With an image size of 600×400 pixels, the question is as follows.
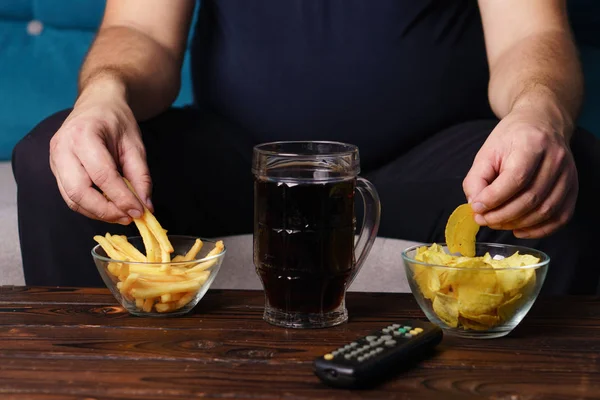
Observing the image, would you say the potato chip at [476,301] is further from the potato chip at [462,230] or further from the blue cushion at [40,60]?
the blue cushion at [40,60]

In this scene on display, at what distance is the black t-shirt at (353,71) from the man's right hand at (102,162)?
1.48 ft

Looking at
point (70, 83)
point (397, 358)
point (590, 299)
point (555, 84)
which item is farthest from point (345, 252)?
→ point (70, 83)

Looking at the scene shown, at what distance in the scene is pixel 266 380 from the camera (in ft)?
2.40

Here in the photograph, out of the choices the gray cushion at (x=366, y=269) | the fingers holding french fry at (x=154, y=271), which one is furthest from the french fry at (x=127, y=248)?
the gray cushion at (x=366, y=269)

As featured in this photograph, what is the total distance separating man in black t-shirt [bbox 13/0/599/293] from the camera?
1263 millimetres

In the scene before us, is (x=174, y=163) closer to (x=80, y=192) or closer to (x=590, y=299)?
(x=80, y=192)

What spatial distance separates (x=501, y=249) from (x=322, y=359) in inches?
13.0

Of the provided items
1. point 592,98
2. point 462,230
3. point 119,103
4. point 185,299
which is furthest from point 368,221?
point 592,98

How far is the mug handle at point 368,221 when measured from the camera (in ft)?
3.06

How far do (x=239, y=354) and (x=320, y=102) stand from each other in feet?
2.61

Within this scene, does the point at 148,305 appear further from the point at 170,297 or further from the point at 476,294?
the point at 476,294

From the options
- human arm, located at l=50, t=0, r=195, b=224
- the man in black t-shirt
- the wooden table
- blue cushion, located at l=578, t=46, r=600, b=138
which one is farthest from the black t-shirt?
the wooden table

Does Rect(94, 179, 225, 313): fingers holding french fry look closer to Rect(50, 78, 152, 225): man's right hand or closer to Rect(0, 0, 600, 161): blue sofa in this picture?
Rect(50, 78, 152, 225): man's right hand

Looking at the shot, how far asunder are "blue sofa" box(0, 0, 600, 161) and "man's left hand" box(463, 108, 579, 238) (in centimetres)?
92
